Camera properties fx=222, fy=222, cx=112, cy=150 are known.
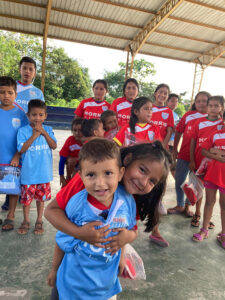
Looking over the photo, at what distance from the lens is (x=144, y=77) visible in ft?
105

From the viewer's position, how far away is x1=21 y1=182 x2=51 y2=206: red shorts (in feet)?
7.09

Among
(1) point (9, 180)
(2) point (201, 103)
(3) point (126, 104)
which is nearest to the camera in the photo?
(1) point (9, 180)

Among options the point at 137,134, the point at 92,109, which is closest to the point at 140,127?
the point at 137,134

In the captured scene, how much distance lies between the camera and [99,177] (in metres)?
0.89

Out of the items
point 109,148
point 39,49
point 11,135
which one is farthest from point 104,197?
point 39,49

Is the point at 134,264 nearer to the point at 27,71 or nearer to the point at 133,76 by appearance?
the point at 27,71

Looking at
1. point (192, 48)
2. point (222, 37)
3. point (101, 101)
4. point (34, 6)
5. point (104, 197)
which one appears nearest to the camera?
point (104, 197)

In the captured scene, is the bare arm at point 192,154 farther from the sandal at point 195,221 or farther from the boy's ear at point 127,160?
the boy's ear at point 127,160

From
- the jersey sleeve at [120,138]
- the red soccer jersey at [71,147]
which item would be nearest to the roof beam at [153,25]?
the red soccer jersey at [71,147]

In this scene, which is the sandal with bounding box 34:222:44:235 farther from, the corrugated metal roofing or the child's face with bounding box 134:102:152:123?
the corrugated metal roofing

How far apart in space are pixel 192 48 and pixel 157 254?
11648mm

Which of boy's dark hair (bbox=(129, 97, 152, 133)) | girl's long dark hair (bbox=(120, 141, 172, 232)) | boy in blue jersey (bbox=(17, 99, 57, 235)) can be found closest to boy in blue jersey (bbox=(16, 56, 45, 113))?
boy in blue jersey (bbox=(17, 99, 57, 235))

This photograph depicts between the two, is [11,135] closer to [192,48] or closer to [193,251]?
[193,251]

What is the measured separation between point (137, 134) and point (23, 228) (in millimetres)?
1428
